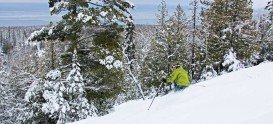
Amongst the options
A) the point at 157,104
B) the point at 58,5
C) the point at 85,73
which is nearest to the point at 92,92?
the point at 85,73

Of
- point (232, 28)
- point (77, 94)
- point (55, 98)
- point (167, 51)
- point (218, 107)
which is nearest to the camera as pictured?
point (218, 107)

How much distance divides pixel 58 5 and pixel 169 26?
837 inches

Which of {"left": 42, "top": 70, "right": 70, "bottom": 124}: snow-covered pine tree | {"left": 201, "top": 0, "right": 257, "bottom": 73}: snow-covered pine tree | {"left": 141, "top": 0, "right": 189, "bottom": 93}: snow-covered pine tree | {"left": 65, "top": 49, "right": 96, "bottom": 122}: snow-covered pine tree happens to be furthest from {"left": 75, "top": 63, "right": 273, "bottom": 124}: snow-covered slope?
{"left": 141, "top": 0, "right": 189, "bottom": 93}: snow-covered pine tree

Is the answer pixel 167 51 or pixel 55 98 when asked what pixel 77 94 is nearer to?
pixel 55 98

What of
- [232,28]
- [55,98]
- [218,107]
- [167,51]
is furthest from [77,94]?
[167,51]

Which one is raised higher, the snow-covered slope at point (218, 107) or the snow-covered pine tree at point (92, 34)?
the snow-covered pine tree at point (92, 34)

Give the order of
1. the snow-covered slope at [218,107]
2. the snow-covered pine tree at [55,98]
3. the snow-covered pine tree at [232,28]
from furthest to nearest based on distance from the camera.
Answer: the snow-covered pine tree at [232,28]
the snow-covered pine tree at [55,98]
the snow-covered slope at [218,107]

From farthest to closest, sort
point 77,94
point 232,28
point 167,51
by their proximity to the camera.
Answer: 1. point 167,51
2. point 232,28
3. point 77,94

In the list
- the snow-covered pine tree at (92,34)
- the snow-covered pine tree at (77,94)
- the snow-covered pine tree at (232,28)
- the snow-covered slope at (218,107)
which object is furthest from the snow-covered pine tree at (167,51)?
the snow-covered slope at (218,107)

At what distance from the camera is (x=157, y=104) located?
16859mm

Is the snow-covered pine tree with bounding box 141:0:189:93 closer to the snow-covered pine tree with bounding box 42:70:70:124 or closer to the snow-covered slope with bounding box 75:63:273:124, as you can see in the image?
the snow-covered pine tree with bounding box 42:70:70:124

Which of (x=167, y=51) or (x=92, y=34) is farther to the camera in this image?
(x=167, y=51)

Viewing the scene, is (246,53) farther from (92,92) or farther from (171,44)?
(92,92)

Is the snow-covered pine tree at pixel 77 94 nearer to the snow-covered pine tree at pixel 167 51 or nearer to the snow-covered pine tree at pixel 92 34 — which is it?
the snow-covered pine tree at pixel 92 34
